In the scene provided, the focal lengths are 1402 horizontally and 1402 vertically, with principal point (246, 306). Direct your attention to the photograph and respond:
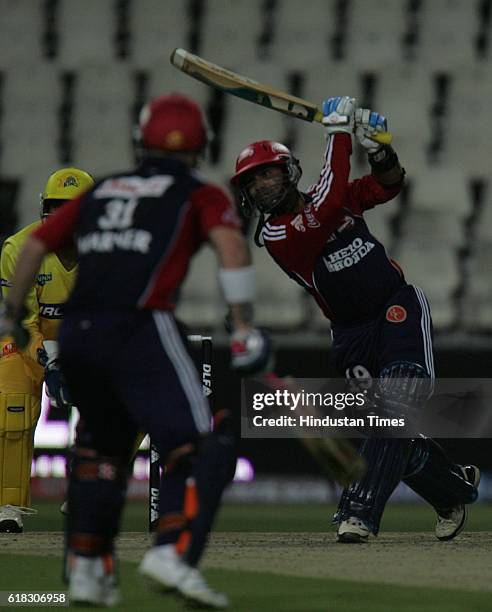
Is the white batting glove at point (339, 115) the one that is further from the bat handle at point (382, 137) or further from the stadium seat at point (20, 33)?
the stadium seat at point (20, 33)

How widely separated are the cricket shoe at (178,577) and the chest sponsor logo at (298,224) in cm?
293

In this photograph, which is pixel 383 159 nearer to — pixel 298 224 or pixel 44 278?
pixel 298 224

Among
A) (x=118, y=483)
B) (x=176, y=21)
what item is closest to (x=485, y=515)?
(x=118, y=483)

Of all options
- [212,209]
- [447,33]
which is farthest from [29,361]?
[447,33]

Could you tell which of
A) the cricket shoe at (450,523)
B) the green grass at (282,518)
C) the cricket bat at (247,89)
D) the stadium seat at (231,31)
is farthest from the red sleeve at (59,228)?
the stadium seat at (231,31)

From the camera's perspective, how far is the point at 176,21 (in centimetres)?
1628

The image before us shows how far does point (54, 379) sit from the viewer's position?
23.0ft

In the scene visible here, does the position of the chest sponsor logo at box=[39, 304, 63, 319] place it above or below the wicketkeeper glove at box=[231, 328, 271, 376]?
below

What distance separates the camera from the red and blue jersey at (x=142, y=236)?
423 cm

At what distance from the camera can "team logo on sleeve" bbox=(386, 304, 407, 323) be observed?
6.91 meters

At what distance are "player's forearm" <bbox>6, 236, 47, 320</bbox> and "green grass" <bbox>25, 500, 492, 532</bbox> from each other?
3685 mm

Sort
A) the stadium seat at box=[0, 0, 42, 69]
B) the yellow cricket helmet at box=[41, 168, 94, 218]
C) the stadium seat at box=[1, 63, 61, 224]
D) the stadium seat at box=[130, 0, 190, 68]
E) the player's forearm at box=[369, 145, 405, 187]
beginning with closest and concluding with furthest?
the player's forearm at box=[369, 145, 405, 187]
the yellow cricket helmet at box=[41, 168, 94, 218]
the stadium seat at box=[1, 63, 61, 224]
the stadium seat at box=[0, 0, 42, 69]
the stadium seat at box=[130, 0, 190, 68]

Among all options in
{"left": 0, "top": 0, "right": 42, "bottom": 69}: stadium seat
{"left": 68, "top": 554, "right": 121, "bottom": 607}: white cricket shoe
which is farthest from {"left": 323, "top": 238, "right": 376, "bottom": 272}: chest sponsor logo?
{"left": 0, "top": 0, "right": 42, "bottom": 69}: stadium seat

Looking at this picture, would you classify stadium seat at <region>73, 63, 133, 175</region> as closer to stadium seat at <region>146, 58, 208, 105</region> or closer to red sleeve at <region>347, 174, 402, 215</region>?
stadium seat at <region>146, 58, 208, 105</region>
